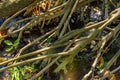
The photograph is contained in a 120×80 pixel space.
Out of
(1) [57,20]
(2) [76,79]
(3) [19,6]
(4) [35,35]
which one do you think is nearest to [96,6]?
(1) [57,20]

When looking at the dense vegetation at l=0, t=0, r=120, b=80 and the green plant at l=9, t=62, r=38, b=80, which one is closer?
the dense vegetation at l=0, t=0, r=120, b=80

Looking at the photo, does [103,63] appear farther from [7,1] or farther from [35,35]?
[7,1]

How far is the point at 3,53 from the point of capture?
3.17 metres

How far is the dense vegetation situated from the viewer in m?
1.88

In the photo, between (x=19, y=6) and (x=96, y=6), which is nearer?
(x=19, y=6)

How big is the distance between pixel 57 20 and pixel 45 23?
0.22 metres

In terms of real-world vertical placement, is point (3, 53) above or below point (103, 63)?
above

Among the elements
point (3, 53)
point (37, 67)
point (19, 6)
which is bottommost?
point (37, 67)

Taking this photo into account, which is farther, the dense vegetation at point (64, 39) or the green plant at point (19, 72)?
the green plant at point (19, 72)

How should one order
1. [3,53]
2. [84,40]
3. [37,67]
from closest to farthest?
[84,40], [37,67], [3,53]

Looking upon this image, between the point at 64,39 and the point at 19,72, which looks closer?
the point at 64,39

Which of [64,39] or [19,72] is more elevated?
[64,39]

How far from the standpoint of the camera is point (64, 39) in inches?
73.3

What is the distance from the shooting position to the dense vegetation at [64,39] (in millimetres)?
1881
